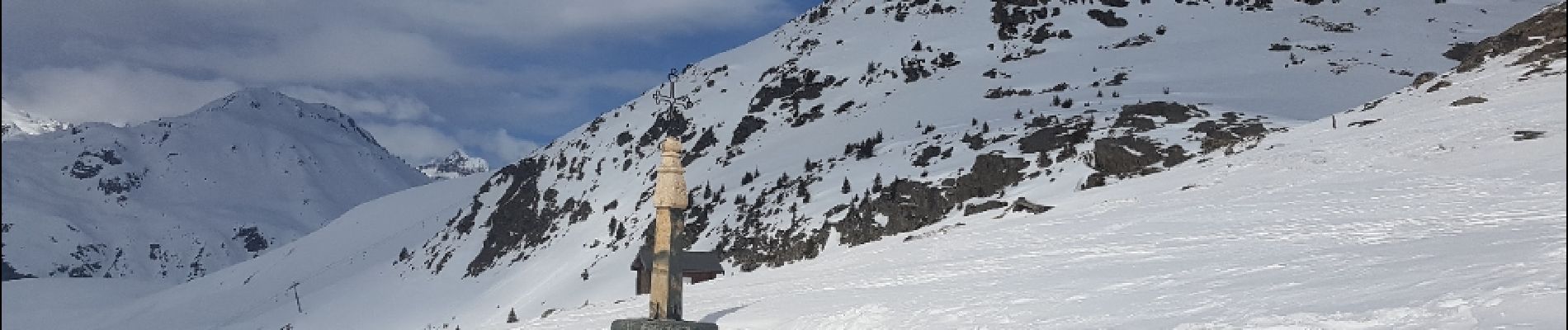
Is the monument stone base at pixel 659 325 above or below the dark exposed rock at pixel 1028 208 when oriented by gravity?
below

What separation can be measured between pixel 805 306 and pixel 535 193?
63.1 m

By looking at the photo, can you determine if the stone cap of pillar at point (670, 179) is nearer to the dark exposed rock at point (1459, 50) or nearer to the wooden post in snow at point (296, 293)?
the dark exposed rock at point (1459, 50)

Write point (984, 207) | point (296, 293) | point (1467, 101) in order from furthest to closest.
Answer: point (296, 293), point (984, 207), point (1467, 101)

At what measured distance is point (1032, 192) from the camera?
30.6m

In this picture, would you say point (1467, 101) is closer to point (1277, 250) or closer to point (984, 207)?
point (984, 207)

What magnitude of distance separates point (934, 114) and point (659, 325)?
43607mm

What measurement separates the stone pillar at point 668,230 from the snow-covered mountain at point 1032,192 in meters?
0.69

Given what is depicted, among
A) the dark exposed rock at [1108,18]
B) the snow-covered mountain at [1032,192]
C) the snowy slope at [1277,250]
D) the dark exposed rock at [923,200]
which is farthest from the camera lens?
the dark exposed rock at [1108,18]

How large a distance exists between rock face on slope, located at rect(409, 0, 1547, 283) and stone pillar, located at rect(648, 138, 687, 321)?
18657 millimetres

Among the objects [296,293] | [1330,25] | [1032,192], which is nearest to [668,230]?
[1032,192]


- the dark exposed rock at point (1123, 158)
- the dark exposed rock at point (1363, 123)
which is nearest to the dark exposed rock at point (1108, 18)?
the dark exposed rock at point (1123, 158)

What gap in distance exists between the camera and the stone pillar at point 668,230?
10703mm

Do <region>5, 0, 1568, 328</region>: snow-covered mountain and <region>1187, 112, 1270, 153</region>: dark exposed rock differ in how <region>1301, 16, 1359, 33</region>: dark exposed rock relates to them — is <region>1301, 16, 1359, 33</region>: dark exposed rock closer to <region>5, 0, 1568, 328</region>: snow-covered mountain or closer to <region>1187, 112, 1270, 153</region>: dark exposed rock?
<region>5, 0, 1568, 328</region>: snow-covered mountain

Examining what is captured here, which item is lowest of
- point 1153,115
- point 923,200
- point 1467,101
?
point 923,200
